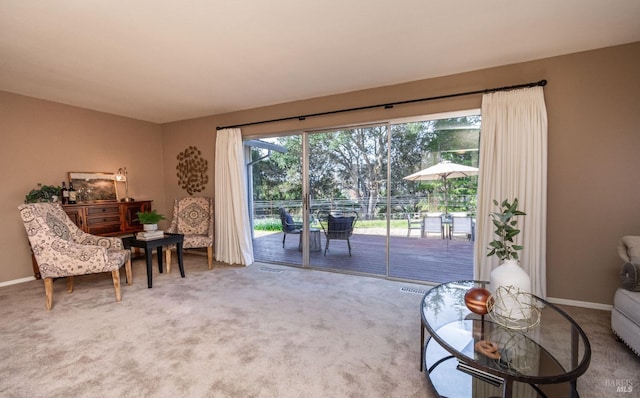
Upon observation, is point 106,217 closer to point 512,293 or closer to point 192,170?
point 192,170

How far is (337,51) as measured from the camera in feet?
8.16

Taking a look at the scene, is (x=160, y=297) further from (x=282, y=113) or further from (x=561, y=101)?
(x=561, y=101)

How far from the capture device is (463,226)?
3783 mm

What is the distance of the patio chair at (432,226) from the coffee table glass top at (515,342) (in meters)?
2.00

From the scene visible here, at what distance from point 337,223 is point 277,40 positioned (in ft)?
8.57

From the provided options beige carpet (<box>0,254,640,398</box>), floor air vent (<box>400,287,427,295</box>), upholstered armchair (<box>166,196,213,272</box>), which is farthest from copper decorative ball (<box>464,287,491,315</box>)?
upholstered armchair (<box>166,196,213,272</box>)

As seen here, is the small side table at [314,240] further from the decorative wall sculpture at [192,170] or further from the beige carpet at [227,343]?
the decorative wall sculpture at [192,170]

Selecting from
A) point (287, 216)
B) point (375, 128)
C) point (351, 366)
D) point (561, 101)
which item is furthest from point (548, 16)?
point (287, 216)

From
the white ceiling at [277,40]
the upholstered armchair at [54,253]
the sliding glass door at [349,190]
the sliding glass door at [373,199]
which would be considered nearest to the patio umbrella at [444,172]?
the sliding glass door at [373,199]

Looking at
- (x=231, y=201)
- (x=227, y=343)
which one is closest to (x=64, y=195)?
(x=231, y=201)

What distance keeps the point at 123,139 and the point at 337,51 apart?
4163mm

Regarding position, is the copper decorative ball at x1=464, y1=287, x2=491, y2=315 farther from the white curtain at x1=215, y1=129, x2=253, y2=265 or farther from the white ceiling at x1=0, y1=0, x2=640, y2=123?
the white curtain at x1=215, y1=129, x2=253, y2=265

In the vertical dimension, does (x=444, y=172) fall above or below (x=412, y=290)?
above

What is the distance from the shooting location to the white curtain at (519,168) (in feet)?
8.52
